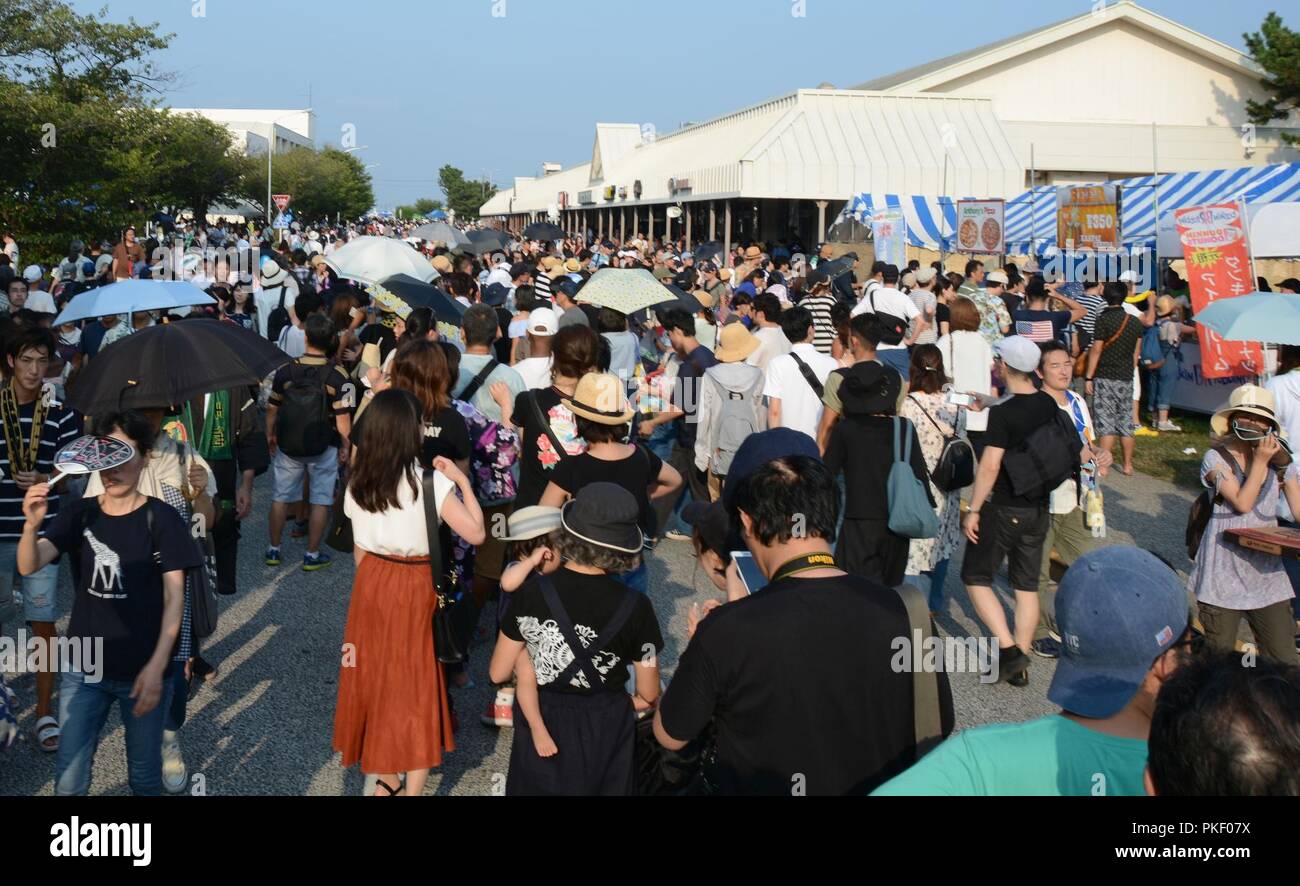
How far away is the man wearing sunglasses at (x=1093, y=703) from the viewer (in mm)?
1910

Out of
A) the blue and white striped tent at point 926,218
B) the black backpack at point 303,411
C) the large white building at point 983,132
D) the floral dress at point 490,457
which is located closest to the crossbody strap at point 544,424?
the floral dress at point 490,457

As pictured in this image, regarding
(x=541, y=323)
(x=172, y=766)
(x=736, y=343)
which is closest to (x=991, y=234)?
(x=736, y=343)

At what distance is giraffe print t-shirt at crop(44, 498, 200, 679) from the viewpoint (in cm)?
374

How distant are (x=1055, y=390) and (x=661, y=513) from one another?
9.91 feet

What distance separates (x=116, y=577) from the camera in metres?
3.74

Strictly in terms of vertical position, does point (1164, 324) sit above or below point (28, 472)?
above

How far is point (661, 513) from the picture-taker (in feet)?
26.0

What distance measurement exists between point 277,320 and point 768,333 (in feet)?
21.9

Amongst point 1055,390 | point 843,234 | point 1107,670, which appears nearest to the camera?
point 1107,670

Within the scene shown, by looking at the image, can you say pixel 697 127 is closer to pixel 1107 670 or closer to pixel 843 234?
pixel 843 234

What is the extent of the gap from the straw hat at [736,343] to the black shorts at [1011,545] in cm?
208

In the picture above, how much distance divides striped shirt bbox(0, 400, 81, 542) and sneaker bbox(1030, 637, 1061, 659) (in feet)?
18.1

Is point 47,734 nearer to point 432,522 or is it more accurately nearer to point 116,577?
point 116,577

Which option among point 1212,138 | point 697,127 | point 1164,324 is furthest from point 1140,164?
point 1164,324
